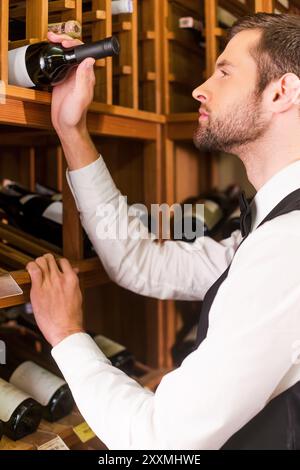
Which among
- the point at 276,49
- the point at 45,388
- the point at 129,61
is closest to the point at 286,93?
the point at 276,49

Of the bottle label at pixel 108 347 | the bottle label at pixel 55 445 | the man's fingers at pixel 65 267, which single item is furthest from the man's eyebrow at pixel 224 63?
the bottle label at pixel 55 445

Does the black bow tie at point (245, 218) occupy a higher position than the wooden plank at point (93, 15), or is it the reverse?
the wooden plank at point (93, 15)

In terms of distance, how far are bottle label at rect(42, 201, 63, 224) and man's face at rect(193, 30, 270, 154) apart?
463 millimetres

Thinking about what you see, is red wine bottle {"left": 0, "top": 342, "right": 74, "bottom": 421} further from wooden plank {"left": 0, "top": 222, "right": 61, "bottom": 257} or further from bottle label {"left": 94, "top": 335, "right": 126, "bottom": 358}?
wooden plank {"left": 0, "top": 222, "right": 61, "bottom": 257}

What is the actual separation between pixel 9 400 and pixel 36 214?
52 centimetres

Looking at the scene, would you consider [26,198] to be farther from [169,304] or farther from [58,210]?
[169,304]

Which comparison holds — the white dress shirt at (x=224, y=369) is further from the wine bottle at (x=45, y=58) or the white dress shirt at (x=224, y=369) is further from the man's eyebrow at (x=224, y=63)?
the wine bottle at (x=45, y=58)

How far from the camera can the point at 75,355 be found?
1011 mm

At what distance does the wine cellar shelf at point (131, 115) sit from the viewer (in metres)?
1.16

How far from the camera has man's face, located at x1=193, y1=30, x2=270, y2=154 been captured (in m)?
1.10

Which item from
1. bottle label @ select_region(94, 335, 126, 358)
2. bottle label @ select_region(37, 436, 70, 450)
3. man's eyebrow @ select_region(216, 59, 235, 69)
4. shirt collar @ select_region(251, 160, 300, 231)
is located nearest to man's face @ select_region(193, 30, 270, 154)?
man's eyebrow @ select_region(216, 59, 235, 69)

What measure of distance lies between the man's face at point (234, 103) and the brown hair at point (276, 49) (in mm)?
15

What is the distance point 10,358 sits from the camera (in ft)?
4.76

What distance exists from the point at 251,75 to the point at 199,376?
0.65 metres
